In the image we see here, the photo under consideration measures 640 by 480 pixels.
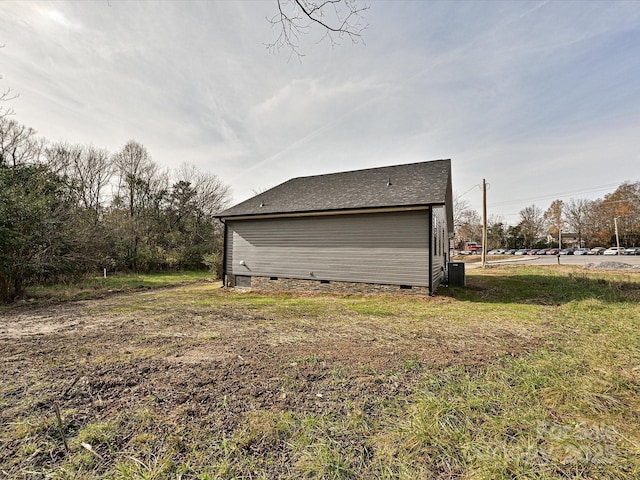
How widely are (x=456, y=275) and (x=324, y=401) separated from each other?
1015 cm

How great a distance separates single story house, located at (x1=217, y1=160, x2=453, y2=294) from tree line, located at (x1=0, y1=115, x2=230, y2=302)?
15.6 feet

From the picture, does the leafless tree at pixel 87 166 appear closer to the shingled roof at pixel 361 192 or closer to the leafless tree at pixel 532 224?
→ the shingled roof at pixel 361 192

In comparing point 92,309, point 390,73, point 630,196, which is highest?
point 630,196

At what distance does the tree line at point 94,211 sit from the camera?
360 inches

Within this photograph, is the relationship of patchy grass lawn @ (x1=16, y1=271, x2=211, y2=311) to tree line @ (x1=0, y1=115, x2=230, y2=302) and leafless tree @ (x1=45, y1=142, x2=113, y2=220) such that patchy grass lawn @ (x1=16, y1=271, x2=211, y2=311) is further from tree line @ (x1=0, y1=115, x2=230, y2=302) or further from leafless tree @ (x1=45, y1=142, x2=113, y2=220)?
leafless tree @ (x1=45, y1=142, x2=113, y2=220)

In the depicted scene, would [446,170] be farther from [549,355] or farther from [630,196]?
[630,196]

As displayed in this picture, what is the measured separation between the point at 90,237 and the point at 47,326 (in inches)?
469

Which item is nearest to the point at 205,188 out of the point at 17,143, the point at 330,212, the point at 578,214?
the point at 17,143

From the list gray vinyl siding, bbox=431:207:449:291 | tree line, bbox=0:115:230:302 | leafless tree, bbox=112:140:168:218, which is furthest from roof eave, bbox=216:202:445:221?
leafless tree, bbox=112:140:168:218

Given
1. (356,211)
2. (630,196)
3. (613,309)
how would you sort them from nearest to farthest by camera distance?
1. (613,309)
2. (356,211)
3. (630,196)

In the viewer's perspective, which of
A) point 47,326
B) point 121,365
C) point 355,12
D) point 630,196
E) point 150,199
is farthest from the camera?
point 630,196

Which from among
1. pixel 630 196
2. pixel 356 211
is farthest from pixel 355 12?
pixel 630 196

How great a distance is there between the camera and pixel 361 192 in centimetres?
1062

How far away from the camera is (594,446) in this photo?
194 cm
